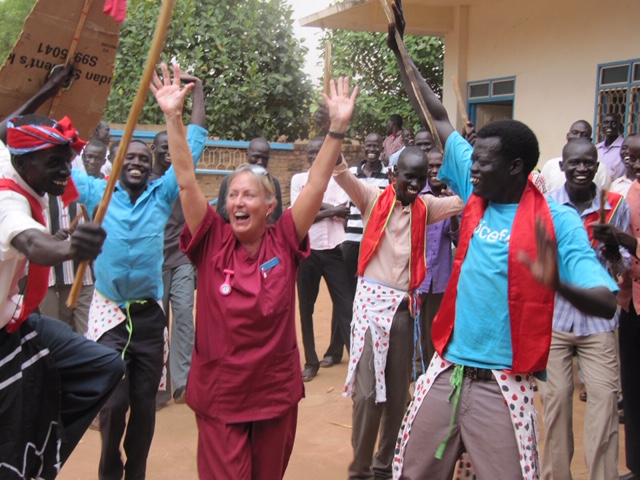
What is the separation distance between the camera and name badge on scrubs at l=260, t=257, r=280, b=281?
3.36 metres

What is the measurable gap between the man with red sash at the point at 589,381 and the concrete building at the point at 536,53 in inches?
212

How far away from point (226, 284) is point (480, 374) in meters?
1.18

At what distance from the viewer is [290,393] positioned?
133 inches

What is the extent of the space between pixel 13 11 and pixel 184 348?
1979 cm

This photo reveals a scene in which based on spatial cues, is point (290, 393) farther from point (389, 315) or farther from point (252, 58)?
point (252, 58)

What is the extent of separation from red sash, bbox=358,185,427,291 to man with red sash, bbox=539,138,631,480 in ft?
2.80

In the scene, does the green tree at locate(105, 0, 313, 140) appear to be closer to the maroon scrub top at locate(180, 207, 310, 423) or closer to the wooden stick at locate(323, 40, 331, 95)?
the wooden stick at locate(323, 40, 331, 95)

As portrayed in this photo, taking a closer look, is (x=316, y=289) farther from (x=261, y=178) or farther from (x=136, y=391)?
(x=261, y=178)

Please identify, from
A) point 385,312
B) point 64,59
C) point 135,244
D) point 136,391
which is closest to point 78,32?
point 64,59

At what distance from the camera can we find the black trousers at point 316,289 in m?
7.06

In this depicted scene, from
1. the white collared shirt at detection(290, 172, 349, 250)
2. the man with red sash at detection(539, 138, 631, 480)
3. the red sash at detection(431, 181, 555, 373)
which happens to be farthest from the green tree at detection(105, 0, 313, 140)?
the red sash at detection(431, 181, 555, 373)

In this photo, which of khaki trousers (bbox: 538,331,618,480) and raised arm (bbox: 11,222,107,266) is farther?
khaki trousers (bbox: 538,331,618,480)

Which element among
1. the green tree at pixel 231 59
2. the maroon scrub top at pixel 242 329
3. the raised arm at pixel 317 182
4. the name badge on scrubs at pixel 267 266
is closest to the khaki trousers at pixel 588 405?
the maroon scrub top at pixel 242 329

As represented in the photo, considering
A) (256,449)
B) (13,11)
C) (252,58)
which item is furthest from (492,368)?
(13,11)
